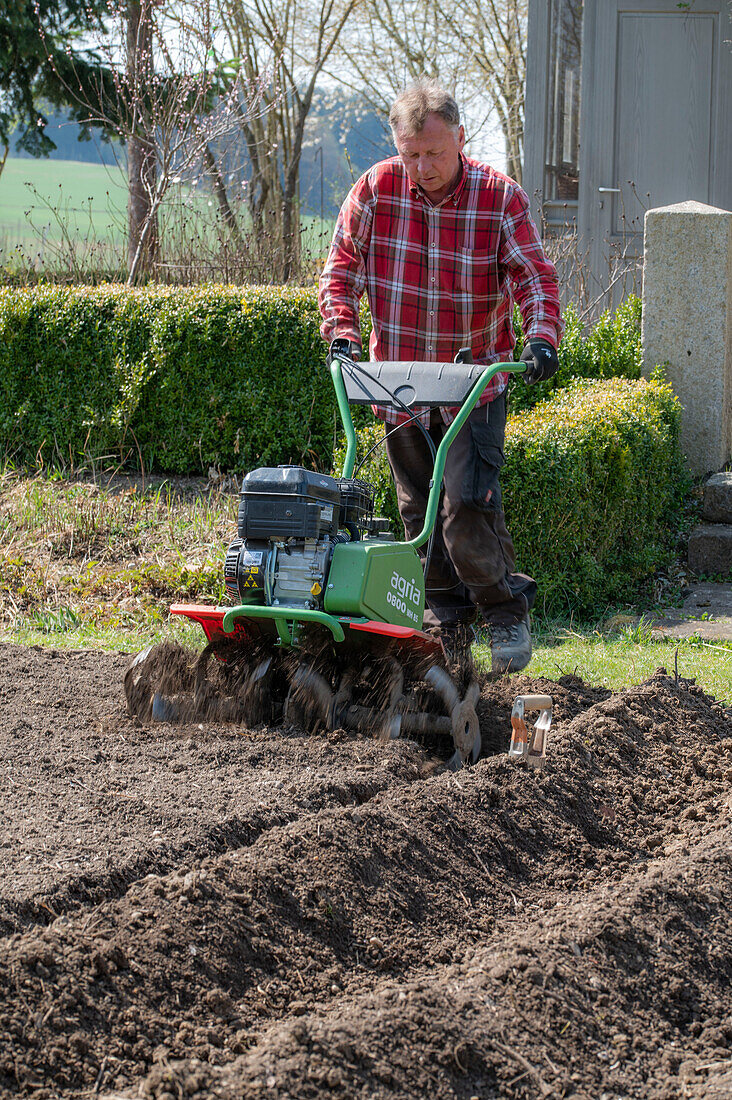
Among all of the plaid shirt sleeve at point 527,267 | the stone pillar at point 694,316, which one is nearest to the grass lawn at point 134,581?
the plaid shirt sleeve at point 527,267

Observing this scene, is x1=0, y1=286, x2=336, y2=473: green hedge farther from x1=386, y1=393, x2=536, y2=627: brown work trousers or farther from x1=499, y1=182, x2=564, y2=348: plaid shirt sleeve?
x1=499, y1=182, x2=564, y2=348: plaid shirt sleeve

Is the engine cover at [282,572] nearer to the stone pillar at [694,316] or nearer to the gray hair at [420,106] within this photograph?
the gray hair at [420,106]

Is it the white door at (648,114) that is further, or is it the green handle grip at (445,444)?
the white door at (648,114)

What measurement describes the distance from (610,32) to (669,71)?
24.4 inches

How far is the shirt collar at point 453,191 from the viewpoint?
403 cm

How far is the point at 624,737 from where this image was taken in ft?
11.6

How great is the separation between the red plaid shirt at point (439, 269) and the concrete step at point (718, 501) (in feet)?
9.38

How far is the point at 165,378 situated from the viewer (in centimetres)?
775

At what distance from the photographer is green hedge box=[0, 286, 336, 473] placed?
298 inches

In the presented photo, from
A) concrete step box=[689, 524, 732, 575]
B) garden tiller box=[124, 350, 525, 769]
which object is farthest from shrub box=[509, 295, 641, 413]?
garden tiller box=[124, 350, 525, 769]

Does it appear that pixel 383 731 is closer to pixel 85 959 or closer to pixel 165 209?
pixel 85 959

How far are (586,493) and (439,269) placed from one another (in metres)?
1.87

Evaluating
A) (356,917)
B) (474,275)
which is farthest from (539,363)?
(356,917)

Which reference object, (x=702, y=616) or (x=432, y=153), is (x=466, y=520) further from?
(x=702, y=616)
